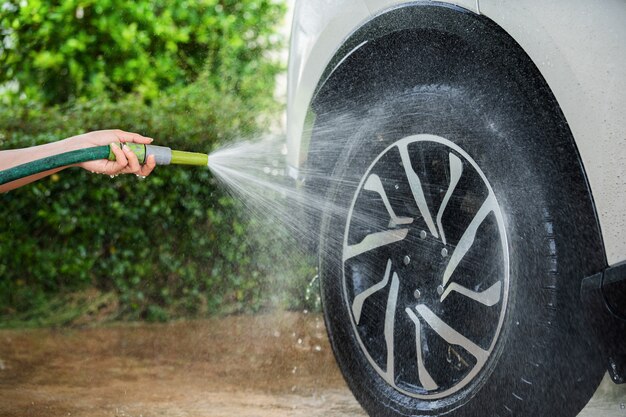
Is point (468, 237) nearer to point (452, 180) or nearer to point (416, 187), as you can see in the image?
point (452, 180)

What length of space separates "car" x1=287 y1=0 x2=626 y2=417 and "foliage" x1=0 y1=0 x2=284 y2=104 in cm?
→ 485

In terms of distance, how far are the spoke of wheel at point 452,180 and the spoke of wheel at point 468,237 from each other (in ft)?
0.21

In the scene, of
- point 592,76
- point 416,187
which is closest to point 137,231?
point 416,187

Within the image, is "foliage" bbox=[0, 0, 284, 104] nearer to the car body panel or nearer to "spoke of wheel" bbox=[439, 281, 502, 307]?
"spoke of wheel" bbox=[439, 281, 502, 307]

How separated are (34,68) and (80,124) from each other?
212cm

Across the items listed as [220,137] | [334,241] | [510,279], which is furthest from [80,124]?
[510,279]

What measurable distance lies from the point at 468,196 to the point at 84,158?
1.14 m

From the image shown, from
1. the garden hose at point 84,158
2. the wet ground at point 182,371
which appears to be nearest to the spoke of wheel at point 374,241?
the garden hose at point 84,158

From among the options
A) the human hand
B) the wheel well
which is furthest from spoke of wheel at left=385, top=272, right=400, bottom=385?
the human hand

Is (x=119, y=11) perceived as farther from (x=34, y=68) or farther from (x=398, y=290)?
(x=398, y=290)

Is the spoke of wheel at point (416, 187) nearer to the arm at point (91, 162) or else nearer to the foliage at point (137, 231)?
the arm at point (91, 162)

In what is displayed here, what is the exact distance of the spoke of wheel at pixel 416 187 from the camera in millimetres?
2166

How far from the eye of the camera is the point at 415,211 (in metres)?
2.24

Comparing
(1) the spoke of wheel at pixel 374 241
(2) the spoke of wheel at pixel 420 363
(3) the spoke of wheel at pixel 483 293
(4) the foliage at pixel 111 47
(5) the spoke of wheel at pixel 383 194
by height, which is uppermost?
(4) the foliage at pixel 111 47
